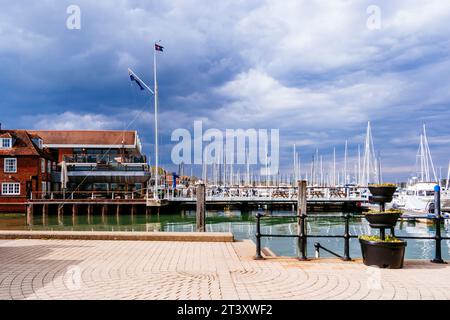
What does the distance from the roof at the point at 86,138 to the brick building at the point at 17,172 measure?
1217 centimetres

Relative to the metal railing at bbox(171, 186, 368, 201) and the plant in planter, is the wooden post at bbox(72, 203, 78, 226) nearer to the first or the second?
the metal railing at bbox(171, 186, 368, 201)

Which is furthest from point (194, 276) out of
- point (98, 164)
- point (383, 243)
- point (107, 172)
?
point (98, 164)

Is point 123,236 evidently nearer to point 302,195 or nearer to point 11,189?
point 302,195

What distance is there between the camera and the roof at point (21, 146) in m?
47.5

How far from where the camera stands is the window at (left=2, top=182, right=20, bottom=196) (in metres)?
46.8

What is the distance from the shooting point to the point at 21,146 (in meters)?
48.8

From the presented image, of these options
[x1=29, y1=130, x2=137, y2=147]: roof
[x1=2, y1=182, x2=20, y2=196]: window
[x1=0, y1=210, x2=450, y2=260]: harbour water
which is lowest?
[x1=0, y1=210, x2=450, y2=260]: harbour water

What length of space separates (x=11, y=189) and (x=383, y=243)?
47482mm

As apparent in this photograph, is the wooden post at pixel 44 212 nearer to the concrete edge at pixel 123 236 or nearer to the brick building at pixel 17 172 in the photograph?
the brick building at pixel 17 172

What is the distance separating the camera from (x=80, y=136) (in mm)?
63219

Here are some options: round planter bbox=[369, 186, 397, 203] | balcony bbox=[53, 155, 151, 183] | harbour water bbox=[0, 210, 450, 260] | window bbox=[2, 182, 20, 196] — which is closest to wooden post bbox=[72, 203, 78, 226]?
harbour water bbox=[0, 210, 450, 260]
